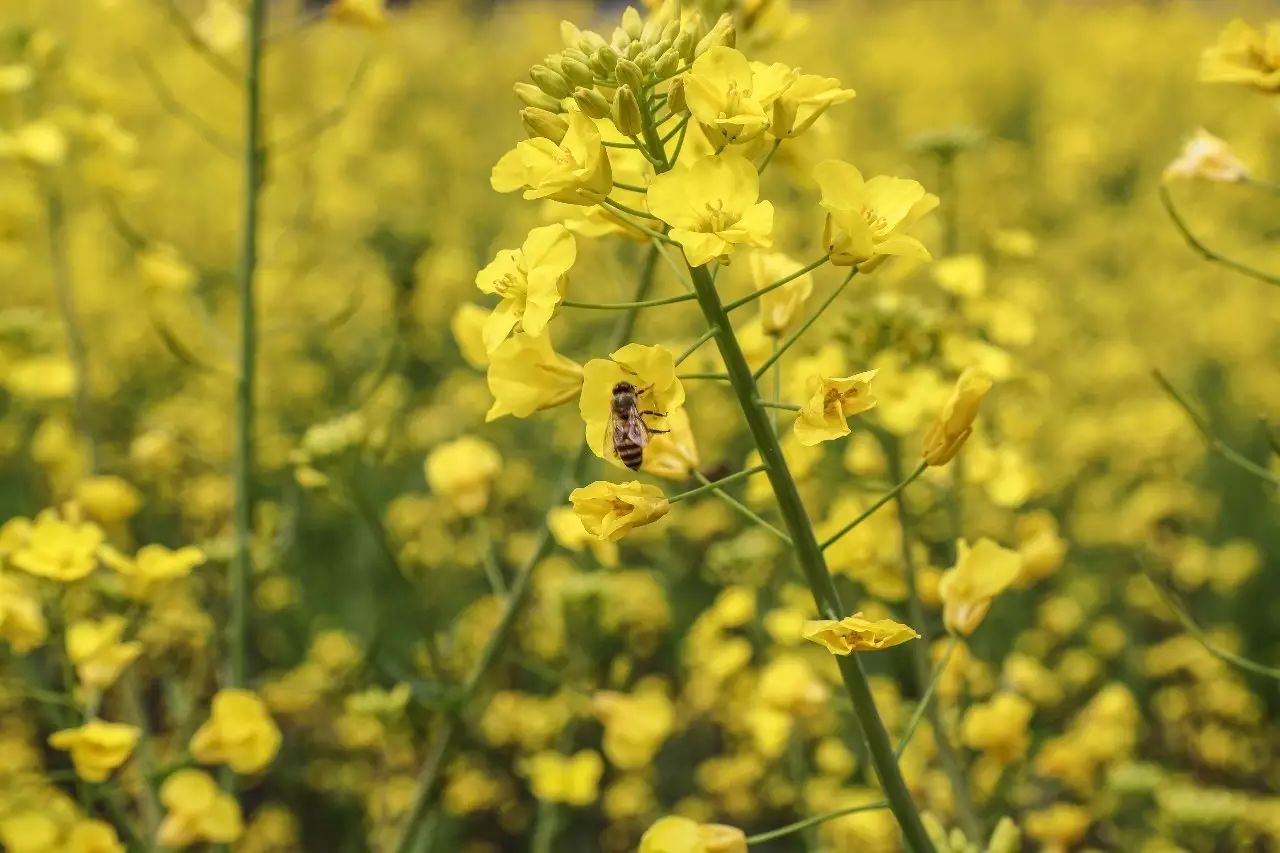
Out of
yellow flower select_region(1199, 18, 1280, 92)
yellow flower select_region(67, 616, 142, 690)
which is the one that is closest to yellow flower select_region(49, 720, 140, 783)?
yellow flower select_region(67, 616, 142, 690)

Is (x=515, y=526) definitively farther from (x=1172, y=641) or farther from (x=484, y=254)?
(x=484, y=254)

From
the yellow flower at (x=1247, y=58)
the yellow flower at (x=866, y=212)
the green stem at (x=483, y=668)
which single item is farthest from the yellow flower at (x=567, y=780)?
the yellow flower at (x=1247, y=58)

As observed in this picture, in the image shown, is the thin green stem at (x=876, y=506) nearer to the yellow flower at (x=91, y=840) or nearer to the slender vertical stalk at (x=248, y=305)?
the yellow flower at (x=91, y=840)

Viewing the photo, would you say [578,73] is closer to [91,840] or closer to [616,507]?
[616,507]

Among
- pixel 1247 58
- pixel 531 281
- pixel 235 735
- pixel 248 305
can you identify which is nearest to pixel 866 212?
pixel 531 281

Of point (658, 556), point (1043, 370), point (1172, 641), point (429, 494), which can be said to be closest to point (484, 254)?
point (429, 494)

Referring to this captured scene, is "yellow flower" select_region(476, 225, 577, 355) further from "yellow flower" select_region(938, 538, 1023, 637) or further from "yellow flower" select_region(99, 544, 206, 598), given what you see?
"yellow flower" select_region(99, 544, 206, 598)

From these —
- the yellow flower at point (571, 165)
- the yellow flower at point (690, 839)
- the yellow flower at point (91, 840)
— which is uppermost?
the yellow flower at point (571, 165)
